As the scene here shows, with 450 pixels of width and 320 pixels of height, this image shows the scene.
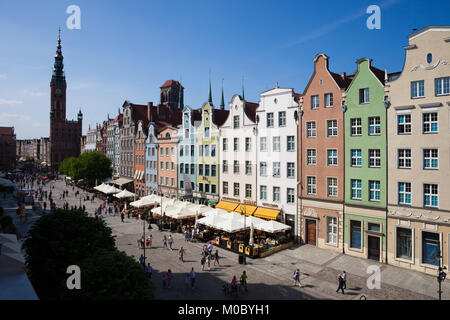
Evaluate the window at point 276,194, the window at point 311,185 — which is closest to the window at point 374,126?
the window at point 311,185

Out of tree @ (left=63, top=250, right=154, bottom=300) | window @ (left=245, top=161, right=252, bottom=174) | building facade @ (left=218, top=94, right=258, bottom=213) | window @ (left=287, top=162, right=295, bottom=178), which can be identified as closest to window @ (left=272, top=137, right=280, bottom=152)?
window @ (left=287, top=162, right=295, bottom=178)

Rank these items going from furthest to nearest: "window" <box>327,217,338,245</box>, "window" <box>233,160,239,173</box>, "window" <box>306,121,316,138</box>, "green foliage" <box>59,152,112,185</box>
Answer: "green foliage" <box>59,152,112,185</box>, "window" <box>233,160,239,173</box>, "window" <box>306,121,316,138</box>, "window" <box>327,217,338,245</box>

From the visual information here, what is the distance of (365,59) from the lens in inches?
1081

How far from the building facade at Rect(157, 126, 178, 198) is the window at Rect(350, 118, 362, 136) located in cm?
3072

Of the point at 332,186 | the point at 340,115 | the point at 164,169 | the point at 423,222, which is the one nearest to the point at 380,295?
the point at 423,222

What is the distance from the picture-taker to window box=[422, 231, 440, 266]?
23.1 meters

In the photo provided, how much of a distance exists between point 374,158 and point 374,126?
2929mm

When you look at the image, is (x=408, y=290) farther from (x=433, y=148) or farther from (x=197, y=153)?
(x=197, y=153)

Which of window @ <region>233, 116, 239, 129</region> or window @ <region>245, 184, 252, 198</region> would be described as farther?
window @ <region>233, 116, 239, 129</region>

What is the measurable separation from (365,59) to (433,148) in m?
10.1

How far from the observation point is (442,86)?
23.0m

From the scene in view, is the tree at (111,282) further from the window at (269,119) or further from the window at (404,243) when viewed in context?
the window at (269,119)

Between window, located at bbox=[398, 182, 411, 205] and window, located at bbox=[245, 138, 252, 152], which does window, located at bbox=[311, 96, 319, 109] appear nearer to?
window, located at bbox=[245, 138, 252, 152]

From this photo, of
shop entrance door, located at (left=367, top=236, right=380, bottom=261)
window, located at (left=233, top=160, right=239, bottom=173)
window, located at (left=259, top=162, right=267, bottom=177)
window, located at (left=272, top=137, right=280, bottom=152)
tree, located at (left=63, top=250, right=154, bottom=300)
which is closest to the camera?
tree, located at (left=63, top=250, right=154, bottom=300)
